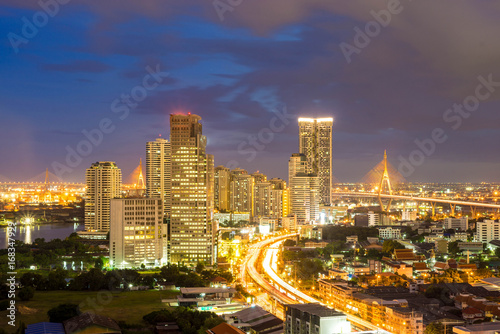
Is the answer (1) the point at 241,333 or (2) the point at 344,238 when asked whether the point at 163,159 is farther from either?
(1) the point at 241,333

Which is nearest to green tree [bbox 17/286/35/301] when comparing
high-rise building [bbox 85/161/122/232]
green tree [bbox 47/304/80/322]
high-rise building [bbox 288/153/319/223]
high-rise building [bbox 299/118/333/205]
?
green tree [bbox 47/304/80/322]

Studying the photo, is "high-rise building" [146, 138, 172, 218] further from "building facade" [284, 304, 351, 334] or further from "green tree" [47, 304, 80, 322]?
"building facade" [284, 304, 351, 334]

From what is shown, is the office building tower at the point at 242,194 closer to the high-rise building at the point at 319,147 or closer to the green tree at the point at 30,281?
the high-rise building at the point at 319,147

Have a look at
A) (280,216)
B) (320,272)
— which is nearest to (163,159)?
(280,216)

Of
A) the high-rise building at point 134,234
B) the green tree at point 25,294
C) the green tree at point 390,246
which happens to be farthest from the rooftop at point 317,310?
the green tree at point 390,246

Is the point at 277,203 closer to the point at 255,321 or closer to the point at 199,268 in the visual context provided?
the point at 199,268
